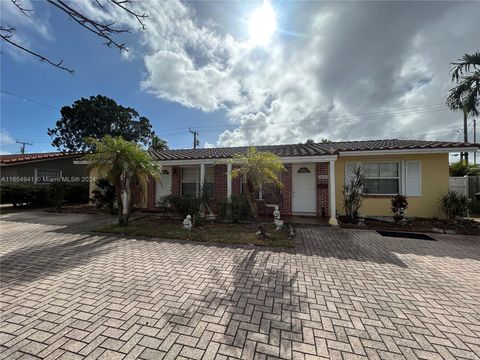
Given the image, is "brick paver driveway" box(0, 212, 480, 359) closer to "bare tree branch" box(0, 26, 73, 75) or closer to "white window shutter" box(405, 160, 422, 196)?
"bare tree branch" box(0, 26, 73, 75)

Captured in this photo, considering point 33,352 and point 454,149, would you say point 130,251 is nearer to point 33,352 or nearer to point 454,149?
point 33,352

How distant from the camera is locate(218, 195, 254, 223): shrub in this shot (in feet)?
27.9

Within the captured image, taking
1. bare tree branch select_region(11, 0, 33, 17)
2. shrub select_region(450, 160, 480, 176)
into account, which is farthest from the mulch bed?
bare tree branch select_region(11, 0, 33, 17)

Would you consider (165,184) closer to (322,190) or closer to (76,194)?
(76,194)

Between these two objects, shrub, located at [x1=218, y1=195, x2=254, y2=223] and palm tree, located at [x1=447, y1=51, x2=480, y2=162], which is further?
palm tree, located at [x1=447, y1=51, x2=480, y2=162]

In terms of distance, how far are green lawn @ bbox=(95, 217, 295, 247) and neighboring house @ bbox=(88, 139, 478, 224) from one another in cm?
203

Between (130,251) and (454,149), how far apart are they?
37.8ft

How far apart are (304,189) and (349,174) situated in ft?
6.77

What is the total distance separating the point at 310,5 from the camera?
6129 millimetres

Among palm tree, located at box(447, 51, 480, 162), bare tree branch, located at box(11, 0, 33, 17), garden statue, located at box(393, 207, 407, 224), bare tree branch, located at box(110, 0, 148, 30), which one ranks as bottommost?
garden statue, located at box(393, 207, 407, 224)

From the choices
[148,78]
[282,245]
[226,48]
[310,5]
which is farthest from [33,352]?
[148,78]

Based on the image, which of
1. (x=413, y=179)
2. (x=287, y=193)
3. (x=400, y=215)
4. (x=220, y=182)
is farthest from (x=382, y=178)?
(x=220, y=182)

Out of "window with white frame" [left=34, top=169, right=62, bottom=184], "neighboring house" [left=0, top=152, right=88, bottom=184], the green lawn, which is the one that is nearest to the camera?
the green lawn

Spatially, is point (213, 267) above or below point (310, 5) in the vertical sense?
below
